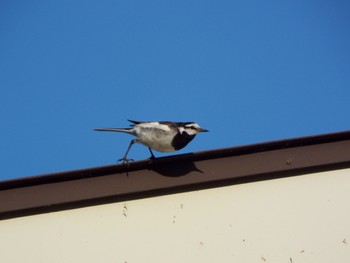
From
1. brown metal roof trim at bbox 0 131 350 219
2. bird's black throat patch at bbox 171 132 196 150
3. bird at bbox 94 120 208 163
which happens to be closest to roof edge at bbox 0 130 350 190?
brown metal roof trim at bbox 0 131 350 219

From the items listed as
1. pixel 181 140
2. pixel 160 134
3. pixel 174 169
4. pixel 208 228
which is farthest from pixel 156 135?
pixel 208 228

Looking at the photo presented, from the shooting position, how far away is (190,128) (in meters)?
7.05

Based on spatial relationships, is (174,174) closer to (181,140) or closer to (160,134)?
(160,134)

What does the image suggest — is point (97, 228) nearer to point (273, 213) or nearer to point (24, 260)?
point (24, 260)

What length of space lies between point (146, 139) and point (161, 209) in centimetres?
180

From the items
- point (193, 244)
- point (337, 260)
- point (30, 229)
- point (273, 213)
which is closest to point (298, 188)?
point (273, 213)

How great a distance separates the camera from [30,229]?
4.72 meters

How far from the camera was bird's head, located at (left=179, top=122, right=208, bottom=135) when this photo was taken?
6934 mm

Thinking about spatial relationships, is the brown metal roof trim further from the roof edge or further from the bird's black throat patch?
the bird's black throat patch

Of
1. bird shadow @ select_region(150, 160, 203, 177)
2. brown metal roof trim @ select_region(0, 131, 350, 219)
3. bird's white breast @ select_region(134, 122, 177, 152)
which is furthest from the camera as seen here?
bird's white breast @ select_region(134, 122, 177, 152)

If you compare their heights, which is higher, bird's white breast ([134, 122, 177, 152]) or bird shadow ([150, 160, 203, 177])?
bird's white breast ([134, 122, 177, 152])

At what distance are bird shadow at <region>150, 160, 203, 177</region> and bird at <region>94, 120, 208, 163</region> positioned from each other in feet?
4.11

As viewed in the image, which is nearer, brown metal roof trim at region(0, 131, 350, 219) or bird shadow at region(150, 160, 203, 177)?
brown metal roof trim at region(0, 131, 350, 219)

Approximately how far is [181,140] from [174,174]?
1.80 meters
